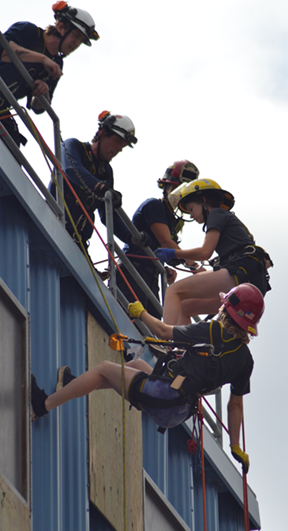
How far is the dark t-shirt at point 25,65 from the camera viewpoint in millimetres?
7516

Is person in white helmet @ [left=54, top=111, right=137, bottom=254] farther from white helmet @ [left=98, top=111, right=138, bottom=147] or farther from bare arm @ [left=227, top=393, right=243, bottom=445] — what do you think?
bare arm @ [left=227, top=393, right=243, bottom=445]

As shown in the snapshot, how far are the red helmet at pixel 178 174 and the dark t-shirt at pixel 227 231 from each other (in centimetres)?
144

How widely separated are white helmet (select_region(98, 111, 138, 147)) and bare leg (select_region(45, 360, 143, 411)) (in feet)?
9.90

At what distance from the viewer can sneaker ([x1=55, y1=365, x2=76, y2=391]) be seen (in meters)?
→ 7.19

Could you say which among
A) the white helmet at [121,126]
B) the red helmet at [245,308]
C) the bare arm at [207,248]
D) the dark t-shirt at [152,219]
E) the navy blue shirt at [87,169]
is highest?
the white helmet at [121,126]

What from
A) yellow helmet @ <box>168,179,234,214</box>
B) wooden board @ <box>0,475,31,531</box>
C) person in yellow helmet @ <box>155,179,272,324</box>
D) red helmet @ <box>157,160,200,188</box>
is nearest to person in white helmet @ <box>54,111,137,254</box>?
yellow helmet @ <box>168,179,234,214</box>

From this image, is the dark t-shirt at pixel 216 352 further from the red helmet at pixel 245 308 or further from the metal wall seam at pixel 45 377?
the metal wall seam at pixel 45 377

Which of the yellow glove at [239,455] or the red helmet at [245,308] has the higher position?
the red helmet at [245,308]

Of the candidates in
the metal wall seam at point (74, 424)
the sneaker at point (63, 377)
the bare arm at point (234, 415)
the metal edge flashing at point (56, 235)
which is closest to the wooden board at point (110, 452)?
the metal wall seam at point (74, 424)

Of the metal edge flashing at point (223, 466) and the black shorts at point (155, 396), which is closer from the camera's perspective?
the black shorts at point (155, 396)

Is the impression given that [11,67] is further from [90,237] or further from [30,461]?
[30,461]

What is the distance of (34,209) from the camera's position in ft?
23.1

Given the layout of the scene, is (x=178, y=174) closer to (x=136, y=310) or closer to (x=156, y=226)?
(x=156, y=226)

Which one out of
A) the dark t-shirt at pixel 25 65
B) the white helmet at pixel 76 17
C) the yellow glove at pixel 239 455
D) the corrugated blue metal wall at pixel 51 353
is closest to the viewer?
the corrugated blue metal wall at pixel 51 353
